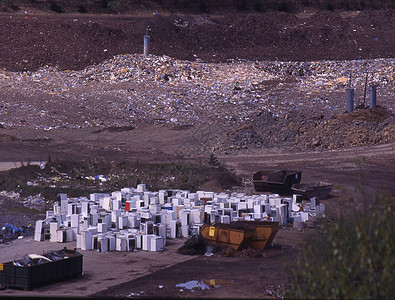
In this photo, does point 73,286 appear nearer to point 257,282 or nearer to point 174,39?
point 257,282

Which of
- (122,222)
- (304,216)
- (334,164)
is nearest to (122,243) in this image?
(122,222)

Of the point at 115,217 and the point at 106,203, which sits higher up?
the point at 106,203

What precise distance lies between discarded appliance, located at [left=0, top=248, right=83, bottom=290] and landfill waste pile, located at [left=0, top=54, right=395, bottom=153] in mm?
12719

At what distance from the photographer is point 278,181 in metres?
16.8

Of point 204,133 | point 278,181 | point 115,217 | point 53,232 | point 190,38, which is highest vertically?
point 190,38

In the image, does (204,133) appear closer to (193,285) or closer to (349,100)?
(349,100)

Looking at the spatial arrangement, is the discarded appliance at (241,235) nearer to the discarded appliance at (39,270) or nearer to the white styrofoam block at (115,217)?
the white styrofoam block at (115,217)

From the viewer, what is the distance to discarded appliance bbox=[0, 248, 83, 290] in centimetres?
943

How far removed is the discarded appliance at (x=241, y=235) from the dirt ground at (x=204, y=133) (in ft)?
0.93

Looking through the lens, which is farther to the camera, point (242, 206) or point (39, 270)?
point (242, 206)

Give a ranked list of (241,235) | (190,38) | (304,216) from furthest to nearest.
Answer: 1. (190,38)
2. (304,216)
3. (241,235)

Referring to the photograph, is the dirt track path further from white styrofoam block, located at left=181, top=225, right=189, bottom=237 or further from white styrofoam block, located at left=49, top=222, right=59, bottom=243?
white styrofoam block, located at left=49, top=222, right=59, bottom=243

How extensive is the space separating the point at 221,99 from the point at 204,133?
3786 millimetres

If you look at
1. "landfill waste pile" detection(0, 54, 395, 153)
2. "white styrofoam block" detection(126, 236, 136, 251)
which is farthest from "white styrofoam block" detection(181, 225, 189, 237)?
"landfill waste pile" detection(0, 54, 395, 153)
